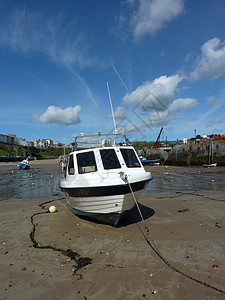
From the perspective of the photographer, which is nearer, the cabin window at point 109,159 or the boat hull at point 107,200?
the boat hull at point 107,200

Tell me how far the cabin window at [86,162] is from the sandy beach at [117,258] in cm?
197

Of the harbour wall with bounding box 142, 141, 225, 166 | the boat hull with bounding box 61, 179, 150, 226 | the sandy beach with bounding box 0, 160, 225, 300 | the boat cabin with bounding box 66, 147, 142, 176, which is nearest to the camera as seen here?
the sandy beach with bounding box 0, 160, 225, 300

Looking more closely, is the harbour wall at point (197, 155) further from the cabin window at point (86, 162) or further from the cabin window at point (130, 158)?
the cabin window at point (86, 162)

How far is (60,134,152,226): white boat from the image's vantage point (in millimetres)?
5793

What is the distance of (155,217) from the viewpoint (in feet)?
25.5

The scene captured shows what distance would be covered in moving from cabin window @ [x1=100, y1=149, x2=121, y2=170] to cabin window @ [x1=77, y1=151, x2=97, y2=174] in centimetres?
35

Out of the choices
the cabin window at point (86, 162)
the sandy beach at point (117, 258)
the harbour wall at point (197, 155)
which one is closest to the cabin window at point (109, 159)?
the cabin window at point (86, 162)

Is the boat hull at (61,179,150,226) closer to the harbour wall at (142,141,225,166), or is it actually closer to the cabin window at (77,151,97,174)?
the cabin window at (77,151,97,174)

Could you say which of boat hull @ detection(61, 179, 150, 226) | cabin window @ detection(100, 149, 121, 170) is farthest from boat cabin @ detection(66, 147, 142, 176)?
boat hull @ detection(61, 179, 150, 226)

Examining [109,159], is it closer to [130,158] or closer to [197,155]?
[130,158]

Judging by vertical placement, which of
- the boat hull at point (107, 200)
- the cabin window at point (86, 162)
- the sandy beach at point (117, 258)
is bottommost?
the sandy beach at point (117, 258)

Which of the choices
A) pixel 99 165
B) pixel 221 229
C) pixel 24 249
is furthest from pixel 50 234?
pixel 221 229

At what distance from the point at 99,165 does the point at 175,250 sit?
130 inches

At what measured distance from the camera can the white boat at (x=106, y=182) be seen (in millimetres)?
5793
